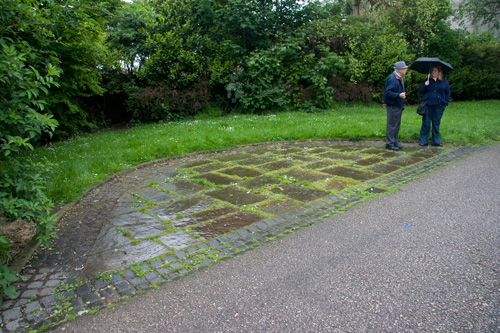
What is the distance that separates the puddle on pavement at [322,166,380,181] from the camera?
6055mm

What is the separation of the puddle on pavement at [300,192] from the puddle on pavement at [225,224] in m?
0.89

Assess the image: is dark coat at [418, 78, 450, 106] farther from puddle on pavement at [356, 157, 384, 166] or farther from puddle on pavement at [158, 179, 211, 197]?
puddle on pavement at [158, 179, 211, 197]

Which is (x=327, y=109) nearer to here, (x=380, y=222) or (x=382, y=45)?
(x=382, y=45)

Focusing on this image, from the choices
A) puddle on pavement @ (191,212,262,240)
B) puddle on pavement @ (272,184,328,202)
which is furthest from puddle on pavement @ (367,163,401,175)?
puddle on pavement @ (191,212,262,240)

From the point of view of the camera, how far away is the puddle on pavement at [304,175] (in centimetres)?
599

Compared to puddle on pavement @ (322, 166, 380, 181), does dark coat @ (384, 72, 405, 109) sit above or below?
above

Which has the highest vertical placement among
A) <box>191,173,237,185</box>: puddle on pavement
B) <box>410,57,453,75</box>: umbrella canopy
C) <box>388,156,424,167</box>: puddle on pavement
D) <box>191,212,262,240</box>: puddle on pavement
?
<box>410,57,453,75</box>: umbrella canopy

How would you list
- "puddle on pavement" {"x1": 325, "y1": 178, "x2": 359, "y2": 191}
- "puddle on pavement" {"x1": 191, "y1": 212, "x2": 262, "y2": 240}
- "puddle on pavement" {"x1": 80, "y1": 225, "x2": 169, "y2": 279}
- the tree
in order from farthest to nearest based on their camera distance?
1. the tree
2. "puddle on pavement" {"x1": 325, "y1": 178, "x2": 359, "y2": 191}
3. "puddle on pavement" {"x1": 191, "y1": 212, "x2": 262, "y2": 240}
4. "puddle on pavement" {"x1": 80, "y1": 225, "x2": 169, "y2": 279}

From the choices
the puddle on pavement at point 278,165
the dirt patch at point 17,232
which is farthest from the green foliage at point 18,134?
the puddle on pavement at point 278,165

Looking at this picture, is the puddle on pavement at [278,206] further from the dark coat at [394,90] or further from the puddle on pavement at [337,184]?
the dark coat at [394,90]

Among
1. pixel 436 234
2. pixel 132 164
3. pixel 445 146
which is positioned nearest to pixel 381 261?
pixel 436 234

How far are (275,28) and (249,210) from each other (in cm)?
1176

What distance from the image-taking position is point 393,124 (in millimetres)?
8070

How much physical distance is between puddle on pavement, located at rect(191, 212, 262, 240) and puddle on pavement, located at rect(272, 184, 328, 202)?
2.93 ft
